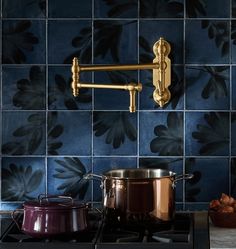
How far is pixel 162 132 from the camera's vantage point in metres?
2.36

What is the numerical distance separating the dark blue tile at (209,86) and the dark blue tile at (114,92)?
203mm

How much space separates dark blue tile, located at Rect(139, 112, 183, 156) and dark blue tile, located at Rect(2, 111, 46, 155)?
363mm

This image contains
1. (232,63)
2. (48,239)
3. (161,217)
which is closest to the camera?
(48,239)

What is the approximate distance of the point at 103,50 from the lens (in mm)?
2348

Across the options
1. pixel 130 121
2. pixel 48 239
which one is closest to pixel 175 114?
pixel 130 121

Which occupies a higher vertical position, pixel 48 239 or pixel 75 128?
pixel 75 128

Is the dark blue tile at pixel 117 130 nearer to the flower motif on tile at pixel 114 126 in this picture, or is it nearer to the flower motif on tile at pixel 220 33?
the flower motif on tile at pixel 114 126

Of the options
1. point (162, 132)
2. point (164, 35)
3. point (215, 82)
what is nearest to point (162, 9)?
point (164, 35)

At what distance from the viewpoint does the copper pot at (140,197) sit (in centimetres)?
204

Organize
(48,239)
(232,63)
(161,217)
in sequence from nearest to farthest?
(48,239) → (161,217) → (232,63)

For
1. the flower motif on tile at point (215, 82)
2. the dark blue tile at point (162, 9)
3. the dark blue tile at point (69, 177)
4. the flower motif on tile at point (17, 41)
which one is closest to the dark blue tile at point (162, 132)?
the flower motif on tile at point (215, 82)

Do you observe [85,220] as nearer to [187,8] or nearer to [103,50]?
[103,50]

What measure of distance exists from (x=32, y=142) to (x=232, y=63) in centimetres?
77

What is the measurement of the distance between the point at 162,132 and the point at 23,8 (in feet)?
2.19
